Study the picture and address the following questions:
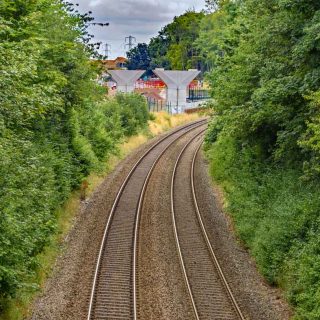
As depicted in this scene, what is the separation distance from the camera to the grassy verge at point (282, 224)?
550 inches

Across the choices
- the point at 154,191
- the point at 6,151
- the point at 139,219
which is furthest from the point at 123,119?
the point at 6,151

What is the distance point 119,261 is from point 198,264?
274 centimetres

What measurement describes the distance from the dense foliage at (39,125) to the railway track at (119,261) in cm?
214

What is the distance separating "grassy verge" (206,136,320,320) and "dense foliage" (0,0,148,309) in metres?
7.25

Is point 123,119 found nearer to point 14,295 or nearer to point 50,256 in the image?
point 50,256

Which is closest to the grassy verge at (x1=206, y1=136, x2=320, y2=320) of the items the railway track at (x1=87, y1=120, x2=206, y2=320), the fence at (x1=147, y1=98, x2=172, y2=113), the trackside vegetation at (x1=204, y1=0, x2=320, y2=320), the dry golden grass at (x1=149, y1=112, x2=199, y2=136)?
the trackside vegetation at (x1=204, y1=0, x2=320, y2=320)

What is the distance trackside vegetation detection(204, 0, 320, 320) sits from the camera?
15.1 meters

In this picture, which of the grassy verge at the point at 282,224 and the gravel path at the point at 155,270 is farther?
the gravel path at the point at 155,270

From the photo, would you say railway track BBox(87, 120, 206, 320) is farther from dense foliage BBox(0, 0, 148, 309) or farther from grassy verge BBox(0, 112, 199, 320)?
dense foliage BBox(0, 0, 148, 309)

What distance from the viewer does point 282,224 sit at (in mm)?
16844

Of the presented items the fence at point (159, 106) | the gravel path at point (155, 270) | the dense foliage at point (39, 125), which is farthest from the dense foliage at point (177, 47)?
the gravel path at point (155, 270)

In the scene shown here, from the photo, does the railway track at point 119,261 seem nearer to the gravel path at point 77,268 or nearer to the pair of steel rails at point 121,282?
the pair of steel rails at point 121,282

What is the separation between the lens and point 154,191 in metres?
27.6

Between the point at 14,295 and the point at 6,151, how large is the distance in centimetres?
390
